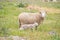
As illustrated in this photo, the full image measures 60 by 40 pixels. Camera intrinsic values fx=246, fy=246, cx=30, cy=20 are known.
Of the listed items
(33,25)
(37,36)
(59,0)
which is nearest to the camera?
(37,36)

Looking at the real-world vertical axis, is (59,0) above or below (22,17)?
below

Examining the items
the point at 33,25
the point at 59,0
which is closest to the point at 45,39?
the point at 33,25

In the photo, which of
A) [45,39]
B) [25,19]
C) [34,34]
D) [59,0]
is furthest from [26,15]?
[59,0]

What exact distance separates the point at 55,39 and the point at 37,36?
1.13 m

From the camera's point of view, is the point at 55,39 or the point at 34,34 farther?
the point at 34,34

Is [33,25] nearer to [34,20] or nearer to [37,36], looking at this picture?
[34,20]

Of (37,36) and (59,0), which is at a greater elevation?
(37,36)

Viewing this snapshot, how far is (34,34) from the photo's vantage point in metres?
10.8

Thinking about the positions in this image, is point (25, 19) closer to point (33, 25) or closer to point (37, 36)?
point (33, 25)

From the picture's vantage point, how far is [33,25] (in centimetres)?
1238

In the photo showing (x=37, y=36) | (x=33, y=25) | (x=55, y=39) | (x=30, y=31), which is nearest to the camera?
(x=55, y=39)

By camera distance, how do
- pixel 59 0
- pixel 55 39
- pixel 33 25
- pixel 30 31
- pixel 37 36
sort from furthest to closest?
pixel 59 0
pixel 33 25
pixel 30 31
pixel 37 36
pixel 55 39

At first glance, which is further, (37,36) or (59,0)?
(59,0)

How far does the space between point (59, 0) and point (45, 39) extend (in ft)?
85.8
